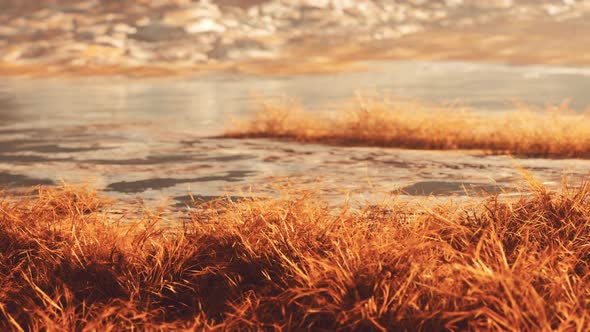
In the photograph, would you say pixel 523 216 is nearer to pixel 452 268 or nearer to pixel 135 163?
pixel 452 268

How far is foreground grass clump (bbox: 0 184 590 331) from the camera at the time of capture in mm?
3746

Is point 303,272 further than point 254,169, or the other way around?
point 254,169

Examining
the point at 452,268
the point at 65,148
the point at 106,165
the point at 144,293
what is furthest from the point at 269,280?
the point at 65,148

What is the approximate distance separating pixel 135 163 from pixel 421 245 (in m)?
9.00

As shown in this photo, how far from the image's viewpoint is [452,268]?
4031 mm

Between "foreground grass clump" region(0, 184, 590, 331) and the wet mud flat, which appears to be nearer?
"foreground grass clump" region(0, 184, 590, 331)

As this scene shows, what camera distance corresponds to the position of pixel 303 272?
447 centimetres

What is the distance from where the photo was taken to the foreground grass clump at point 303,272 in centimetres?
375

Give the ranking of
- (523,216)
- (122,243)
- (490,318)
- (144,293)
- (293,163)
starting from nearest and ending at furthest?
(490,318)
(144,293)
(122,243)
(523,216)
(293,163)

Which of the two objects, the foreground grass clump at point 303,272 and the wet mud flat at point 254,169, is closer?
the foreground grass clump at point 303,272

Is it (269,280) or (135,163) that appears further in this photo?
(135,163)

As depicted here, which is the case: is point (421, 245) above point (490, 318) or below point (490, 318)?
above

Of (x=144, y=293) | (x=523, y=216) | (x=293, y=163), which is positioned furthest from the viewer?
(x=293, y=163)

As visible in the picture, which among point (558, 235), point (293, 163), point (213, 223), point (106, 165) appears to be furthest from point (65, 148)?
point (558, 235)
